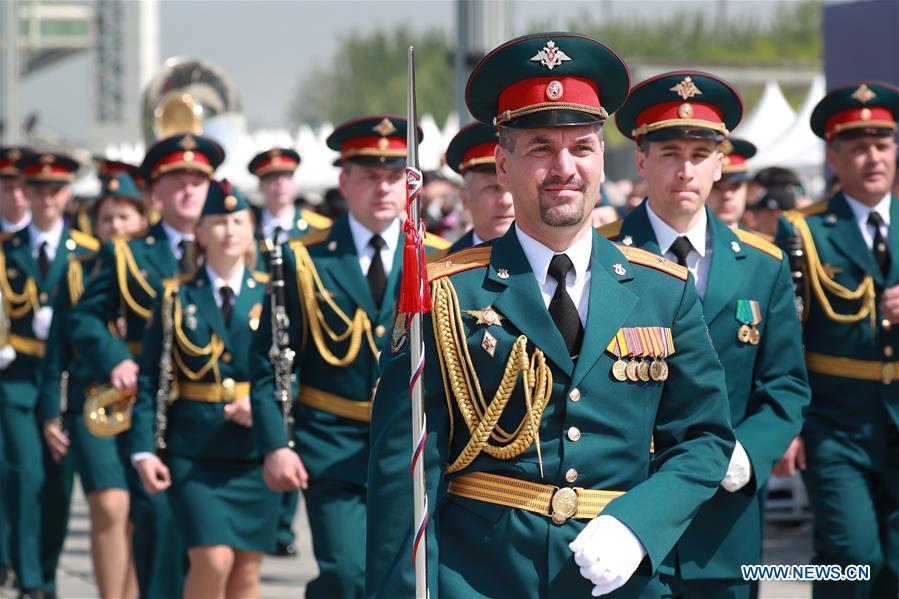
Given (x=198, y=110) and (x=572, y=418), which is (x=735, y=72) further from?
(x=572, y=418)

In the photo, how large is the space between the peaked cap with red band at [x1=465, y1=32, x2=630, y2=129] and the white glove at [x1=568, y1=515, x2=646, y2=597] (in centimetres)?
106

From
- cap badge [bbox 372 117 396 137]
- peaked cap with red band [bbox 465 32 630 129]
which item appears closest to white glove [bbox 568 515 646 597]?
peaked cap with red band [bbox 465 32 630 129]

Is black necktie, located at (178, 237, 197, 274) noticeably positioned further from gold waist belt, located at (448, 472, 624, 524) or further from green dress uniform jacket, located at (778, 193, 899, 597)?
gold waist belt, located at (448, 472, 624, 524)

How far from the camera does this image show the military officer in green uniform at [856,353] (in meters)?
6.92

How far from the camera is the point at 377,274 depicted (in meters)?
7.30

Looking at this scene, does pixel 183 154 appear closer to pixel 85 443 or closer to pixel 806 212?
pixel 85 443

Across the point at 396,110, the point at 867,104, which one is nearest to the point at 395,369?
the point at 867,104

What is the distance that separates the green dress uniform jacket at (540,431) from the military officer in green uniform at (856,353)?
275 cm

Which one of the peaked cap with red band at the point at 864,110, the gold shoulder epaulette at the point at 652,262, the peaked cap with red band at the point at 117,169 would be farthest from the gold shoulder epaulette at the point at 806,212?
the peaked cap with red band at the point at 117,169

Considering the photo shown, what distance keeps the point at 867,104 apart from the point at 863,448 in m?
1.57

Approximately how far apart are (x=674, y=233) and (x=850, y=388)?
1440 millimetres

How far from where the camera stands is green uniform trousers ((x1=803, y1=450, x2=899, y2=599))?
6820mm

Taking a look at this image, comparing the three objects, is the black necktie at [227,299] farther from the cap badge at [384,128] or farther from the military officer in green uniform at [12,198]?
the military officer in green uniform at [12,198]

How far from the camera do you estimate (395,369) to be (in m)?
4.14
